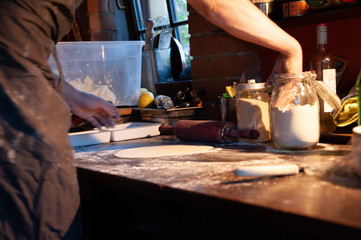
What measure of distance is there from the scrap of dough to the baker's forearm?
0.37 m

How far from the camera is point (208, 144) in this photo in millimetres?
1353

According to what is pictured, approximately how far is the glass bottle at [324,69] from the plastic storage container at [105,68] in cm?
106

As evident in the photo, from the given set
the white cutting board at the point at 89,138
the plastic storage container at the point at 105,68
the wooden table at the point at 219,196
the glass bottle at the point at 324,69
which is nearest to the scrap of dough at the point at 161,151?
the wooden table at the point at 219,196

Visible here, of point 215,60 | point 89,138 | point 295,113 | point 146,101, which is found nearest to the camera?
point 295,113

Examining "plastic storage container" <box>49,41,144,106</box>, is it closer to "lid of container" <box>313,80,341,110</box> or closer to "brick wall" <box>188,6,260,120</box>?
"brick wall" <box>188,6,260,120</box>

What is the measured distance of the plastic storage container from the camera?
6.79 ft

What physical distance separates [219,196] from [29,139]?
400 millimetres

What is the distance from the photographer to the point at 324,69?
54.1 inches

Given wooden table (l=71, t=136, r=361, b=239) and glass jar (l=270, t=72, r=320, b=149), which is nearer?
wooden table (l=71, t=136, r=361, b=239)

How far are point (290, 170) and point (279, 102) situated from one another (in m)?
0.35

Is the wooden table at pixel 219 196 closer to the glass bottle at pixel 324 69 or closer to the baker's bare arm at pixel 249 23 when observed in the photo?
the glass bottle at pixel 324 69

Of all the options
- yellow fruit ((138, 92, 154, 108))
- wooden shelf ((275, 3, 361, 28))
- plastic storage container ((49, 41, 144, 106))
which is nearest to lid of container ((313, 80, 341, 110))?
wooden shelf ((275, 3, 361, 28))

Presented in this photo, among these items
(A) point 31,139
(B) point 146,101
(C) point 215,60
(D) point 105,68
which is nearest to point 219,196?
(A) point 31,139

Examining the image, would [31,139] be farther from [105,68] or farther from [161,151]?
[105,68]
